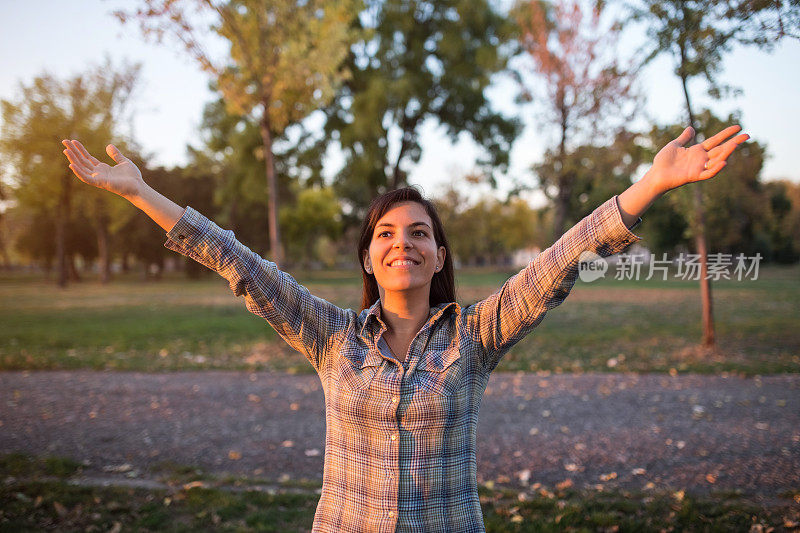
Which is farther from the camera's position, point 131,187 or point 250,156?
point 250,156

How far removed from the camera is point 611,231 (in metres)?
1.78

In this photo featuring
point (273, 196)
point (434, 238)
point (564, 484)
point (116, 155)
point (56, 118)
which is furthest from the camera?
point (56, 118)

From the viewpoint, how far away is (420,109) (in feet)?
69.4

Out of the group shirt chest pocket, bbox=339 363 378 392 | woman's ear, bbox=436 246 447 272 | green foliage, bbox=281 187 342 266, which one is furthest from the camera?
green foliage, bbox=281 187 342 266

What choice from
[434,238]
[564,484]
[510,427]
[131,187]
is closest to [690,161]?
[434,238]

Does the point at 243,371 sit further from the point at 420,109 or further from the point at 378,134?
the point at 420,109

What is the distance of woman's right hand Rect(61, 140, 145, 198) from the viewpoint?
6.56 feet

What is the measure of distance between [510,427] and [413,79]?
1559 cm

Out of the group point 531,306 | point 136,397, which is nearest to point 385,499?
point 531,306

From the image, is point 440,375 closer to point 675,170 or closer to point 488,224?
point 675,170

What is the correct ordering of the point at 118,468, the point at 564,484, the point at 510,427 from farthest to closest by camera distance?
the point at 510,427, the point at 118,468, the point at 564,484

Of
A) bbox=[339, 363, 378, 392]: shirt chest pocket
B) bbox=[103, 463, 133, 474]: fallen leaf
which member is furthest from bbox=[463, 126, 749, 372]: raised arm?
bbox=[103, 463, 133, 474]: fallen leaf

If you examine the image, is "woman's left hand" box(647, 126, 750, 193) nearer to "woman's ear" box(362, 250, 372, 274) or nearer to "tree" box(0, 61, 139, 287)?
"woman's ear" box(362, 250, 372, 274)

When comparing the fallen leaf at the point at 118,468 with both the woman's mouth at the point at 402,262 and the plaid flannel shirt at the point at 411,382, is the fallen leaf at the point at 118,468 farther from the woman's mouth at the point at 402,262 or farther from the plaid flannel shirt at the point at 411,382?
the woman's mouth at the point at 402,262
